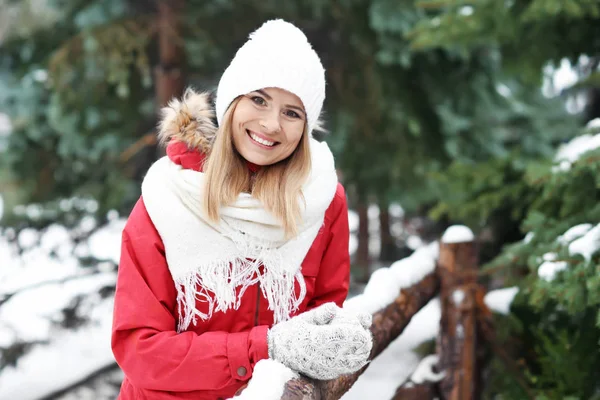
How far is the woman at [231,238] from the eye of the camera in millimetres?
1840

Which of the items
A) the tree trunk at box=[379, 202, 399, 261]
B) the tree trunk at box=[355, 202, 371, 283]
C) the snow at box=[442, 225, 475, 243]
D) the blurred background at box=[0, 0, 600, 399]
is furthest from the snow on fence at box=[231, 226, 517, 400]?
the tree trunk at box=[379, 202, 399, 261]

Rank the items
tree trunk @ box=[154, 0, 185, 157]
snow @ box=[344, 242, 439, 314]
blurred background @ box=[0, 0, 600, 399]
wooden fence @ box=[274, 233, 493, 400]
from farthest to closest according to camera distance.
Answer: tree trunk @ box=[154, 0, 185, 157]
blurred background @ box=[0, 0, 600, 399]
wooden fence @ box=[274, 233, 493, 400]
snow @ box=[344, 242, 439, 314]

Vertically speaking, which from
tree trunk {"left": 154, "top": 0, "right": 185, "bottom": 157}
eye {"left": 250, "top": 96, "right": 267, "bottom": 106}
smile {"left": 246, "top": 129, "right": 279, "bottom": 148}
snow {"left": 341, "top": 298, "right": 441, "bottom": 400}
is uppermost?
tree trunk {"left": 154, "top": 0, "right": 185, "bottom": 157}

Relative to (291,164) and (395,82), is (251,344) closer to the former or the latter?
(291,164)

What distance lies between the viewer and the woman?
184 centimetres

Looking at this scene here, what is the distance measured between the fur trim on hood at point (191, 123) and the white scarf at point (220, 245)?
0.30 ft

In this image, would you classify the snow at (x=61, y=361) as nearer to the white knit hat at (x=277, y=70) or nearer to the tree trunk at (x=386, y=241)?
the tree trunk at (x=386, y=241)

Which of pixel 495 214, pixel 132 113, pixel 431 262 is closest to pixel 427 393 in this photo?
pixel 431 262

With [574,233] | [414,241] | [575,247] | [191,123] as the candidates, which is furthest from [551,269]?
[414,241]

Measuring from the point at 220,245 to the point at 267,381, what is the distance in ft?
1.57

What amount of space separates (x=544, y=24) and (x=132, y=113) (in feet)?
15.0

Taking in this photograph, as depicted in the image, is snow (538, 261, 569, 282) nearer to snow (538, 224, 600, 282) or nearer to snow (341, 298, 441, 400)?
snow (538, 224, 600, 282)

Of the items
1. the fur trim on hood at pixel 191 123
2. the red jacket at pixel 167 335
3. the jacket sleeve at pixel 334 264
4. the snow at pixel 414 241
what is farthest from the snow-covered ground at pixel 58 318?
the snow at pixel 414 241

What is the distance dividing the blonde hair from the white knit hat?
65 mm
